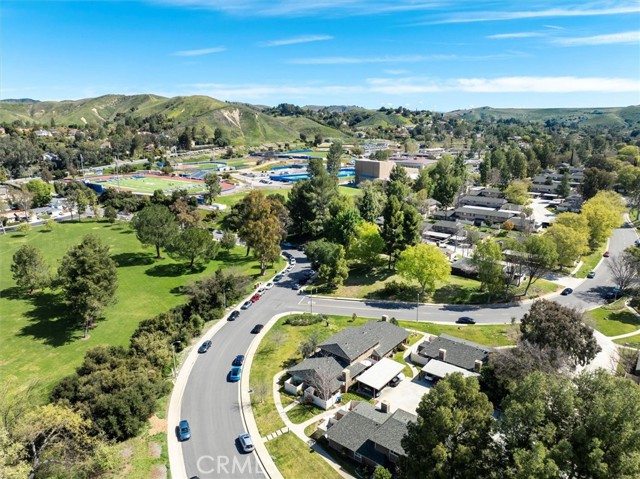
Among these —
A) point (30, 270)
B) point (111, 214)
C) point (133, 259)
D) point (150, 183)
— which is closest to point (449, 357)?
point (30, 270)

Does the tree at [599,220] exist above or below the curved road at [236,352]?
above

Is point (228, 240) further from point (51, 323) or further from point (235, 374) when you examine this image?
point (235, 374)

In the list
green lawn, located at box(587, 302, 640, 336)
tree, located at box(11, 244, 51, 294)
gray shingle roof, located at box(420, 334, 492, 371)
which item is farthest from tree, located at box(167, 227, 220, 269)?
green lawn, located at box(587, 302, 640, 336)

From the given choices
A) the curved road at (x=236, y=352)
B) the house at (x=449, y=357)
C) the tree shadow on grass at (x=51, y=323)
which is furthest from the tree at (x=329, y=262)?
the tree shadow on grass at (x=51, y=323)

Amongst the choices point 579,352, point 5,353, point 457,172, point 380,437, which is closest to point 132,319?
point 5,353

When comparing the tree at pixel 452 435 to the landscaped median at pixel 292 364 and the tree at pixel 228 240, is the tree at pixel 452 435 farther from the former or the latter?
the tree at pixel 228 240

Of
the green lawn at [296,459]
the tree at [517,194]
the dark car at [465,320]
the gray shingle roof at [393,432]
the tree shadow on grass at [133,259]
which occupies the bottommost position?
the green lawn at [296,459]
